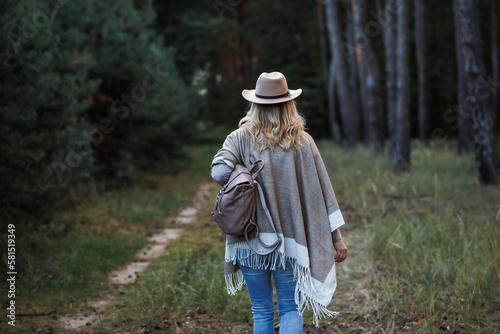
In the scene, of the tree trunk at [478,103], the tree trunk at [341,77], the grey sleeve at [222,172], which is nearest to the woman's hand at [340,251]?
the grey sleeve at [222,172]

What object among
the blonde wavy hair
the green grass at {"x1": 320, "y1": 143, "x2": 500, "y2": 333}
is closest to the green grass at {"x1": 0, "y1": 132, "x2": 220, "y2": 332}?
the blonde wavy hair

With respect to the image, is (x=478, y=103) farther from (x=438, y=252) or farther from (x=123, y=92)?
(x=123, y=92)

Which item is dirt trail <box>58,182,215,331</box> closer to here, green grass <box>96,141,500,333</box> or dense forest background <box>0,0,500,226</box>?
green grass <box>96,141,500,333</box>

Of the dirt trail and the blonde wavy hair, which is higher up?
the blonde wavy hair

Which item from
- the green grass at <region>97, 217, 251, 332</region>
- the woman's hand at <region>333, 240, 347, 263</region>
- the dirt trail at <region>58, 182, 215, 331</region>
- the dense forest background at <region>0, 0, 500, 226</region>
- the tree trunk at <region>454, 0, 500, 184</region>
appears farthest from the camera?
the tree trunk at <region>454, 0, 500, 184</region>

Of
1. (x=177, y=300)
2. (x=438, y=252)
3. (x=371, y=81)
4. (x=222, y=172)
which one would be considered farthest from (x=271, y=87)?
(x=371, y=81)

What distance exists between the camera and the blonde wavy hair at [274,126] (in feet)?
11.0

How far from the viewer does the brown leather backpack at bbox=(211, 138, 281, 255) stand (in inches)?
124

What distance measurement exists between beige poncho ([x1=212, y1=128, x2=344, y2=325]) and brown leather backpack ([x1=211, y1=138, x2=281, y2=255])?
0.05 meters

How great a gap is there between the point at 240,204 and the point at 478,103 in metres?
6.65

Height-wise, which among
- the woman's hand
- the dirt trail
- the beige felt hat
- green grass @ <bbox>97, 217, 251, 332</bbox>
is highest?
the beige felt hat

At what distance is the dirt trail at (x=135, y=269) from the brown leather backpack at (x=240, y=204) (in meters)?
2.39

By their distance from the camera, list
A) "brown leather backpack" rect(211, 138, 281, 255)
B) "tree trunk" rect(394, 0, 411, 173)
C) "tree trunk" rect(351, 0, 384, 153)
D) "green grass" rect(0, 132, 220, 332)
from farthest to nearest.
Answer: "tree trunk" rect(351, 0, 384, 153), "tree trunk" rect(394, 0, 411, 173), "green grass" rect(0, 132, 220, 332), "brown leather backpack" rect(211, 138, 281, 255)

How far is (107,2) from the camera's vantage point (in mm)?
10953
